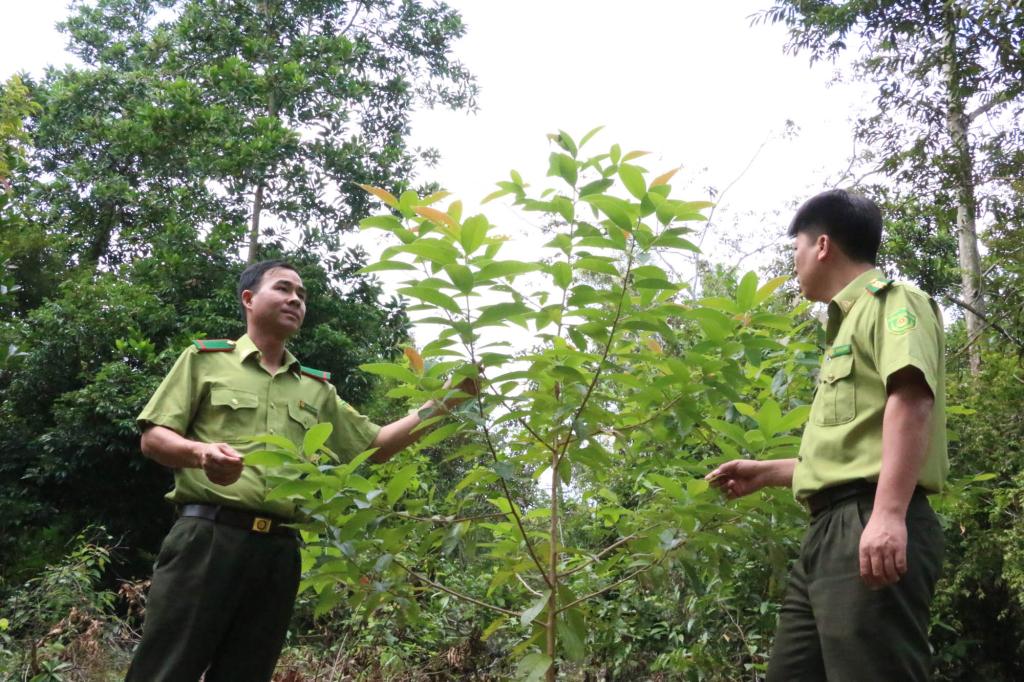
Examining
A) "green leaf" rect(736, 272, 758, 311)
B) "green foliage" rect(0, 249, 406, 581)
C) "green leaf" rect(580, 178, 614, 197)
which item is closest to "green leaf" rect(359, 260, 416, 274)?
"green leaf" rect(580, 178, 614, 197)

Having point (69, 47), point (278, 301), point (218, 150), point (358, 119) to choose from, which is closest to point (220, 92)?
point (218, 150)

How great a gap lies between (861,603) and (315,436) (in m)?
1.14

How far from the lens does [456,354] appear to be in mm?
1867

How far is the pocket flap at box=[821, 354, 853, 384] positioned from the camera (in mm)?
1803

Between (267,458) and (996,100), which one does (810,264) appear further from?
(996,100)

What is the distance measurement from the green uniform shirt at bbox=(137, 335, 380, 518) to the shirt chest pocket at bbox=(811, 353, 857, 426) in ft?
4.58

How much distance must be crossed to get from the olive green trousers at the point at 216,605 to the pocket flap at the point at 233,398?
332 millimetres

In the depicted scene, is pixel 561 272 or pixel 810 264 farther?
pixel 810 264

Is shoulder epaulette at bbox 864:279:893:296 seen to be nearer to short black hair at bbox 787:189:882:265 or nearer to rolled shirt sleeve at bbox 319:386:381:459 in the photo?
short black hair at bbox 787:189:882:265

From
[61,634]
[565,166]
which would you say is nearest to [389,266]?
[565,166]

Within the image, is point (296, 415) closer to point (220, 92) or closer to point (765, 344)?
point (765, 344)

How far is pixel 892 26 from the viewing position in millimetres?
7957

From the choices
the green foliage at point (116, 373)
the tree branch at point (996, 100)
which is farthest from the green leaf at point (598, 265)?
the green foliage at point (116, 373)

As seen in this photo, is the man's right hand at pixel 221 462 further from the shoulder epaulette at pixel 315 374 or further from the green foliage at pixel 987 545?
the green foliage at pixel 987 545
